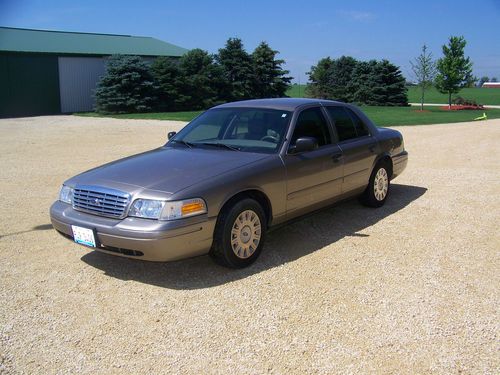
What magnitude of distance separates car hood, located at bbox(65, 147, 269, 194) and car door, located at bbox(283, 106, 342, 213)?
1.47 ft

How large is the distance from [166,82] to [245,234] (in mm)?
29412

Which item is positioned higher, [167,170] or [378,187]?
[167,170]

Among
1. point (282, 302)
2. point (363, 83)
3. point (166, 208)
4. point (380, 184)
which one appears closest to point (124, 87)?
point (363, 83)

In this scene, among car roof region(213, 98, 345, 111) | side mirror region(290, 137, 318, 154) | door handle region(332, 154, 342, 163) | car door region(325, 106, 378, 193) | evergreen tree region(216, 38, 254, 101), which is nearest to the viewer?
side mirror region(290, 137, 318, 154)

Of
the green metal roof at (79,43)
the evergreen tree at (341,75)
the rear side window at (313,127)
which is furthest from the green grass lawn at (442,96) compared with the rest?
the rear side window at (313,127)

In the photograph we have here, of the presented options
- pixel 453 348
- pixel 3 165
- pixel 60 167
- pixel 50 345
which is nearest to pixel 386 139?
pixel 453 348

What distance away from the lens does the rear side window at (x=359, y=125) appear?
6.39m

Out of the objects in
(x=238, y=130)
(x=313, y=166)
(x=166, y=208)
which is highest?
(x=238, y=130)

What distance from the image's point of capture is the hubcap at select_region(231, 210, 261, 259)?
4435 mm

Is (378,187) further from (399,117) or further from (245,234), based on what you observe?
(399,117)

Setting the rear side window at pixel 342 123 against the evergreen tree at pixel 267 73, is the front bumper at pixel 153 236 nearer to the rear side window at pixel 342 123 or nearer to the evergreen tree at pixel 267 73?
the rear side window at pixel 342 123

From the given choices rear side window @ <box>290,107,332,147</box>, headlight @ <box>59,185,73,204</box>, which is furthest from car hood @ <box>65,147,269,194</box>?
rear side window @ <box>290,107,332,147</box>

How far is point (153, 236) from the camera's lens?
394cm

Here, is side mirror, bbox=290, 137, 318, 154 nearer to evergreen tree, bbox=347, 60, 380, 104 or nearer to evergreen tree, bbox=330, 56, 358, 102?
evergreen tree, bbox=347, 60, 380, 104
